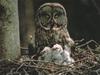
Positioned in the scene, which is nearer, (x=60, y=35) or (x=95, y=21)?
(x=60, y=35)

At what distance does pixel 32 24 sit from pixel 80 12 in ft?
5.39

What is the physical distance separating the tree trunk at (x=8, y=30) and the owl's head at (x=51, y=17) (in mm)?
263

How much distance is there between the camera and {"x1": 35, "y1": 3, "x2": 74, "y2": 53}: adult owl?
7074mm

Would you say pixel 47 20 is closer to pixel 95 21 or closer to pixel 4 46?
pixel 4 46

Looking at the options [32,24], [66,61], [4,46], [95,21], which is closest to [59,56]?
[66,61]

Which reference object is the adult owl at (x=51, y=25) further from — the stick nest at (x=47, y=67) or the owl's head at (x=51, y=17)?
the stick nest at (x=47, y=67)

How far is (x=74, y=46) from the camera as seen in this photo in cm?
712

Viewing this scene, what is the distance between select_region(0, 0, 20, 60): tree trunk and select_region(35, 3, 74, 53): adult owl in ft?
0.79

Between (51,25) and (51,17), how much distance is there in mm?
88

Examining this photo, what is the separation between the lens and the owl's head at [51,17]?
7070 millimetres

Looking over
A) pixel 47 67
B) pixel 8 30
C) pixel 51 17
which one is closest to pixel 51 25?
pixel 51 17

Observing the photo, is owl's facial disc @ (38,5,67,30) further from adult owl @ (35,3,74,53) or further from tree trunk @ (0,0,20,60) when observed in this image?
tree trunk @ (0,0,20,60)

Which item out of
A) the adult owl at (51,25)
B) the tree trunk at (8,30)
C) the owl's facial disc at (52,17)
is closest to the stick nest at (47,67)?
the tree trunk at (8,30)

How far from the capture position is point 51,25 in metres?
7.10
